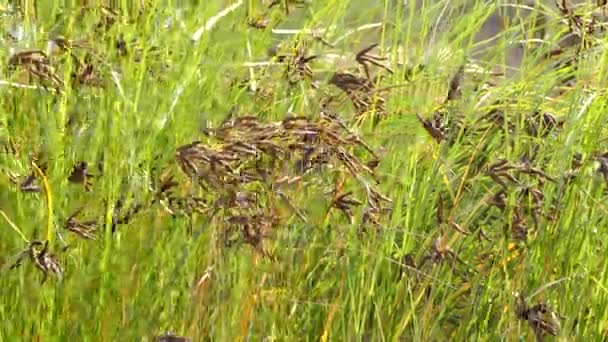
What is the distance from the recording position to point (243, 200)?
1597 mm

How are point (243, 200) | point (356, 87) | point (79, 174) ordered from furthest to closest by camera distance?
1. point (356, 87)
2. point (79, 174)
3. point (243, 200)

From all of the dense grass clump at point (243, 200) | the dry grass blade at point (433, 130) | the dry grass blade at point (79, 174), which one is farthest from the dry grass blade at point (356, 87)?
the dry grass blade at point (79, 174)

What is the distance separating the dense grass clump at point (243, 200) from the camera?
1.73 meters

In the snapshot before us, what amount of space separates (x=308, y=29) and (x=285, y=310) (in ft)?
2.06

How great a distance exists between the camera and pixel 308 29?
2422 mm

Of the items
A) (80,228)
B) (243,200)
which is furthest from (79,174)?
(243,200)

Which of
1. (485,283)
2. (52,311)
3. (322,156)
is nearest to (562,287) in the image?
(485,283)

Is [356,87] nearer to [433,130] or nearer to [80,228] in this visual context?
[433,130]

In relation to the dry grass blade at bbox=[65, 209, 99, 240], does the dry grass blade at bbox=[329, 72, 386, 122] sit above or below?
above

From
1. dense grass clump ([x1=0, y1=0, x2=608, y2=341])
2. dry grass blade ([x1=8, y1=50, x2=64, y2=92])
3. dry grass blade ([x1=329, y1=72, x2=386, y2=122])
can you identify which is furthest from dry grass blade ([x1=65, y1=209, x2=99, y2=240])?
dry grass blade ([x1=329, y1=72, x2=386, y2=122])

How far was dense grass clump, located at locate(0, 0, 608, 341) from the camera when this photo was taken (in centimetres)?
173

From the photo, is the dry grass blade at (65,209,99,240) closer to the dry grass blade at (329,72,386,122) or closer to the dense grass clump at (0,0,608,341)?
the dense grass clump at (0,0,608,341)

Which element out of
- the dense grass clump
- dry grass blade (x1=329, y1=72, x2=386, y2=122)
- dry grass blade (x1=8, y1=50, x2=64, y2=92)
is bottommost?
the dense grass clump

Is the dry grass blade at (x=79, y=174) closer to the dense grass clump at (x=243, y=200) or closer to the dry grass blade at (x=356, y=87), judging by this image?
the dense grass clump at (x=243, y=200)
